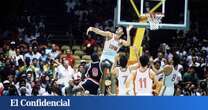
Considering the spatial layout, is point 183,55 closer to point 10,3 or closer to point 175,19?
point 175,19

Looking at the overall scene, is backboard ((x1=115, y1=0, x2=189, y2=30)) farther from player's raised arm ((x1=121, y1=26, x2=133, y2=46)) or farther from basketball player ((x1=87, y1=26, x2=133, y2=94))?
basketball player ((x1=87, y1=26, x2=133, y2=94))

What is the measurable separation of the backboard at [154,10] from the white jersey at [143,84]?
6.53 feet

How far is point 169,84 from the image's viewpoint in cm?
1620

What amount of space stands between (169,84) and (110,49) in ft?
6.28

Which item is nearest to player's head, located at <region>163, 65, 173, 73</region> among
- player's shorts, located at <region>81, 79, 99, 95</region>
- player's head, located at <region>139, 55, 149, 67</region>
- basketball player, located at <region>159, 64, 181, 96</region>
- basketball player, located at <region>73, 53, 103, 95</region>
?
basketball player, located at <region>159, 64, 181, 96</region>

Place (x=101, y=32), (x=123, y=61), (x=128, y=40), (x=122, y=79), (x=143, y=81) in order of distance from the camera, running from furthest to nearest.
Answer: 1. (x=101, y=32)
2. (x=128, y=40)
3. (x=123, y=61)
4. (x=122, y=79)
5. (x=143, y=81)

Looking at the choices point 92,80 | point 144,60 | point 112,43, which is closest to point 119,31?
point 112,43

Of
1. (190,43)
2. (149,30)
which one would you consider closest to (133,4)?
(149,30)

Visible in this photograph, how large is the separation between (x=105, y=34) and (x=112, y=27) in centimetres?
44

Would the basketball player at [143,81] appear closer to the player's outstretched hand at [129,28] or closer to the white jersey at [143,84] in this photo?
the white jersey at [143,84]

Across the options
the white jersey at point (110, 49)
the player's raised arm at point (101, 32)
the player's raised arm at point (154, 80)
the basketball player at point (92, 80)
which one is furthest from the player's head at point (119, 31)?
the player's raised arm at point (154, 80)

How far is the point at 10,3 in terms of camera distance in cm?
1834

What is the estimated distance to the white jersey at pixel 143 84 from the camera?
15.6 metres

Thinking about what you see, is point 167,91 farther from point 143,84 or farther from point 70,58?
point 70,58
